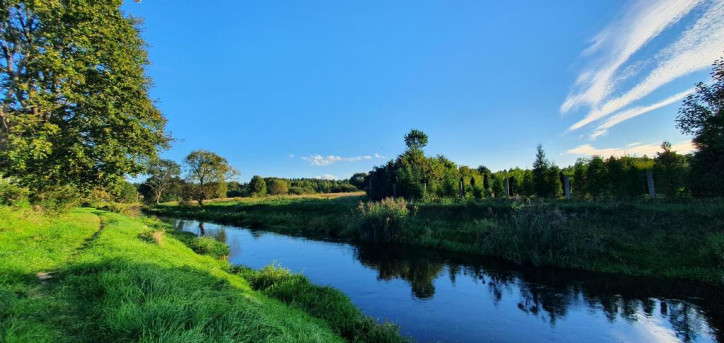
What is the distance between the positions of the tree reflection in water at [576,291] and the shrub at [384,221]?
5.42m

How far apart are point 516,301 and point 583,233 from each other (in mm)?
6304

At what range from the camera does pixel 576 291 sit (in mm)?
12109

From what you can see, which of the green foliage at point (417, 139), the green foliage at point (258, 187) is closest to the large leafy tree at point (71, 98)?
the green foliage at point (417, 139)

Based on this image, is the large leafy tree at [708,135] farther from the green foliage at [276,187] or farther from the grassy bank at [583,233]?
the green foliage at [276,187]

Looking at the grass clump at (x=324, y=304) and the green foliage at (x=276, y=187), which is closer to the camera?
the grass clump at (x=324, y=304)

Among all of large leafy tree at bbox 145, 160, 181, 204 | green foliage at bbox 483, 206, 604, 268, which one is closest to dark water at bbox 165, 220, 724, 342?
green foliage at bbox 483, 206, 604, 268

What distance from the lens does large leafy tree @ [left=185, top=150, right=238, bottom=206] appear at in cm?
6222

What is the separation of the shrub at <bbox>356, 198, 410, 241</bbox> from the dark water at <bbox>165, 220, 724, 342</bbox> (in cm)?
529

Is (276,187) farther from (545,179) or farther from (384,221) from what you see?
(545,179)

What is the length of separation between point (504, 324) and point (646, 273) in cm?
759

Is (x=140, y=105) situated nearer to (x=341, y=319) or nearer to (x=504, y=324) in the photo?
(x=341, y=319)

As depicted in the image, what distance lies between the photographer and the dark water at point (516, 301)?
9086 millimetres

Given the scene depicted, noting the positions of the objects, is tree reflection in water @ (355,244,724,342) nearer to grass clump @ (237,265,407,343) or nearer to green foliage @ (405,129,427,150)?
grass clump @ (237,265,407,343)

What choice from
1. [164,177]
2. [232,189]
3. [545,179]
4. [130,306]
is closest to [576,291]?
[130,306]
